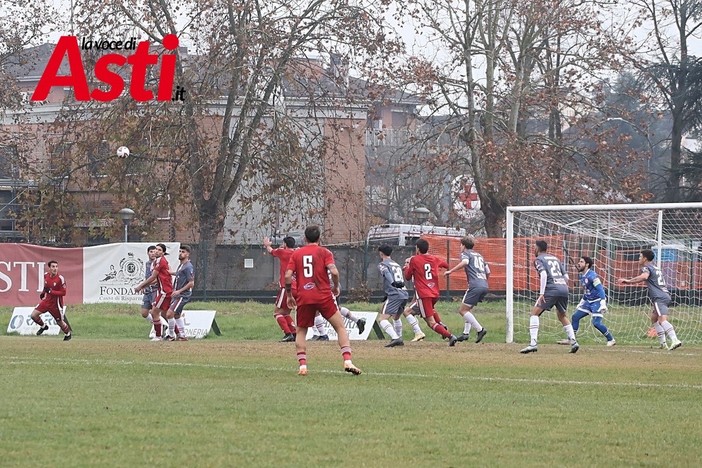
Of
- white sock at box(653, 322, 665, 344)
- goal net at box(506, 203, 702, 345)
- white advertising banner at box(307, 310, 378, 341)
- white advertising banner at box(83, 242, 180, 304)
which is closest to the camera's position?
white sock at box(653, 322, 665, 344)

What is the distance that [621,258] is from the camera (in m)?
28.5

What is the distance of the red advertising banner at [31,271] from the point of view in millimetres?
34250

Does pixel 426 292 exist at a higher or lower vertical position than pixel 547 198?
lower

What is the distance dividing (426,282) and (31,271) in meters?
15.3

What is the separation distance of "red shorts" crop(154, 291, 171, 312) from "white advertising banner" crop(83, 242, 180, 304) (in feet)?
24.6

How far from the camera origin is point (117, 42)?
38.2 metres

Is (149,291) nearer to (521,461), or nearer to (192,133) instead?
(192,133)

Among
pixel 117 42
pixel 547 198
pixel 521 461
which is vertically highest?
pixel 117 42

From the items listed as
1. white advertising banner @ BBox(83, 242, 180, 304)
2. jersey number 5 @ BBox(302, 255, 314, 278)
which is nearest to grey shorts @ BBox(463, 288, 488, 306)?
jersey number 5 @ BBox(302, 255, 314, 278)

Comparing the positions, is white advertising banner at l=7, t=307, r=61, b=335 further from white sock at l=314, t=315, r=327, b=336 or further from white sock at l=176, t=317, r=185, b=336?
white sock at l=314, t=315, r=327, b=336

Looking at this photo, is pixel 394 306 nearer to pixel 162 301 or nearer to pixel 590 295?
pixel 590 295

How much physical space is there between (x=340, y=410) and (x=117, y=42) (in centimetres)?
2844

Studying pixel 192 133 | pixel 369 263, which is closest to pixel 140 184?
pixel 192 133

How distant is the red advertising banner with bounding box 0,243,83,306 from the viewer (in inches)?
1348
